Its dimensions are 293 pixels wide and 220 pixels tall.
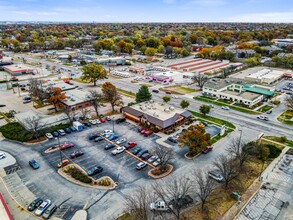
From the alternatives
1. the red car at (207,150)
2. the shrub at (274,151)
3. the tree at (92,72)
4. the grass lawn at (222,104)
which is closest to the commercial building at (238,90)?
the grass lawn at (222,104)

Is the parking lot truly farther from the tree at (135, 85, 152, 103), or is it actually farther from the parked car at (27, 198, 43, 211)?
the tree at (135, 85, 152, 103)

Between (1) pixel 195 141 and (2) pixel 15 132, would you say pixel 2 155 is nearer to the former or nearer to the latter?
(2) pixel 15 132

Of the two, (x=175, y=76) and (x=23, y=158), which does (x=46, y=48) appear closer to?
(x=175, y=76)

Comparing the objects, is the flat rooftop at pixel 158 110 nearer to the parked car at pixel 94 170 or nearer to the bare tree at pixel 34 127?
the parked car at pixel 94 170

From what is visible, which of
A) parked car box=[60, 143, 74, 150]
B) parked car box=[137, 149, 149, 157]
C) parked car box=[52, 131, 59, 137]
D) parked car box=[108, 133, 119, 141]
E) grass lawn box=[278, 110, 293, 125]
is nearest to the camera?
parked car box=[137, 149, 149, 157]

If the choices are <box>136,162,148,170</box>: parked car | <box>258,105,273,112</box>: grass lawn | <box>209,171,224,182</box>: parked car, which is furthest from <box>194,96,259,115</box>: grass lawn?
<box>136,162,148,170</box>: parked car
